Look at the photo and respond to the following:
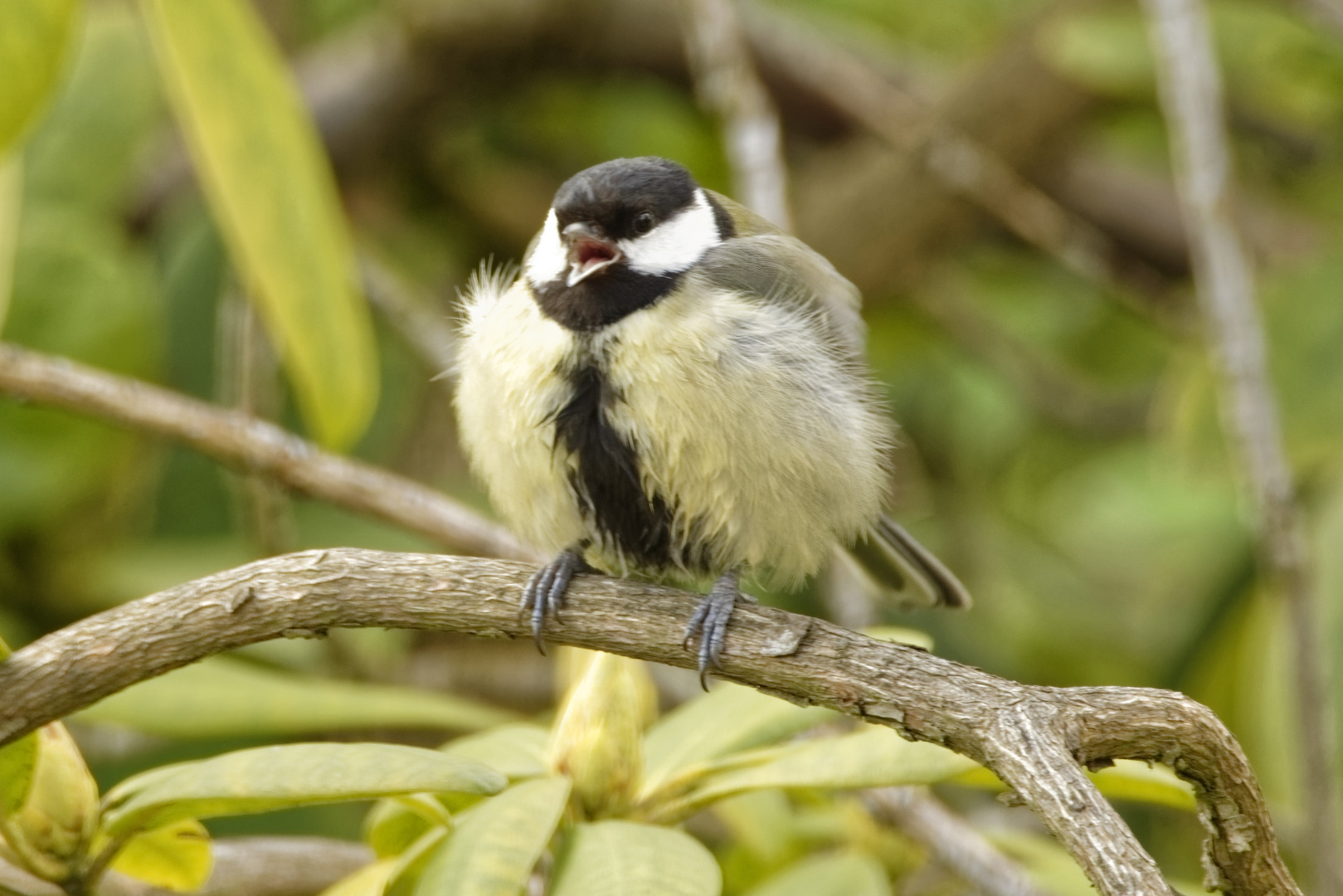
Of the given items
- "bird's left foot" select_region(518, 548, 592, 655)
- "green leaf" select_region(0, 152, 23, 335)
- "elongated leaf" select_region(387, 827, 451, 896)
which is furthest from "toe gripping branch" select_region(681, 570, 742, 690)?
"green leaf" select_region(0, 152, 23, 335)

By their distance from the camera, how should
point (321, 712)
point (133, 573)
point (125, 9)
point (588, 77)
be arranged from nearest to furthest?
point (321, 712) < point (133, 573) < point (125, 9) < point (588, 77)

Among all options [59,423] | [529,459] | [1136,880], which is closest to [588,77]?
[59,423]

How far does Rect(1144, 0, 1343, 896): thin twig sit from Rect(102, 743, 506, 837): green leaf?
1.08 m

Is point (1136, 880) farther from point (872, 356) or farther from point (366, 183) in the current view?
point (366, 183)

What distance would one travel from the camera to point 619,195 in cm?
163

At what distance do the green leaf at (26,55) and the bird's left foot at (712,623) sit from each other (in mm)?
766

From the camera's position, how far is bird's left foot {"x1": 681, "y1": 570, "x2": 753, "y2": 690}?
1196 millimetres

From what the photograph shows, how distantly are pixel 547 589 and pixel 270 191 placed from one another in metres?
0.56

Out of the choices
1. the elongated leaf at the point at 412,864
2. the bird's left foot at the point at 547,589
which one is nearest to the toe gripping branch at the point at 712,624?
the bird's left foot at the point at 547,589

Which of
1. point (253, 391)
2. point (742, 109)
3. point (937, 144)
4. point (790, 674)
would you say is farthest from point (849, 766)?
point (937, 144)

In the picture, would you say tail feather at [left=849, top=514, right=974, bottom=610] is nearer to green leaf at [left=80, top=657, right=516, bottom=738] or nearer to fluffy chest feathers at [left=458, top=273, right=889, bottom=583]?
fluffy chest feathers at [left=458, top=273, right=889, bottom=583]

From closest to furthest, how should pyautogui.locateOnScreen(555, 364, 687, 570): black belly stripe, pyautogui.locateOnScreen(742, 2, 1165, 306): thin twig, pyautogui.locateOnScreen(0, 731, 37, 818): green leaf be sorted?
pyautogui.locateOnScreen(0, 731, 37, 818): green leaf → pyautogui.locateOnScreen(555, 364, 687, 570): black belly stripe → pyautogui.locateOnScreen(742, 2, 1165, 306): thin twig

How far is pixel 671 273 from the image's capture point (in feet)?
5.30

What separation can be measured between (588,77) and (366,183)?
0.50 m
